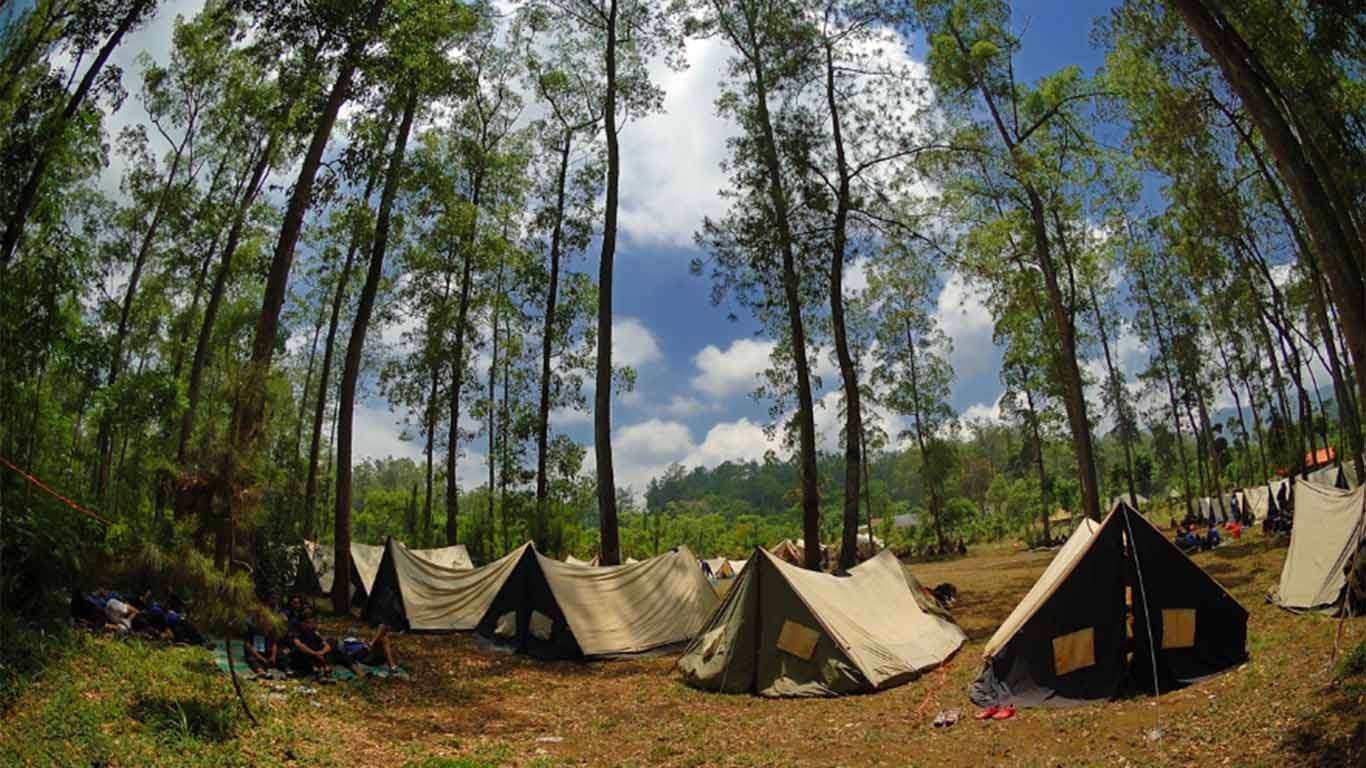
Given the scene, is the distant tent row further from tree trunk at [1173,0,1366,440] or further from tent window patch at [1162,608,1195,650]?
tree trunk at [1173,0,1366,440]

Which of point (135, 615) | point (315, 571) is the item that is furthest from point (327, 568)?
point (135, 615)

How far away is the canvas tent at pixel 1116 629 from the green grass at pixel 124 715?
7.28m

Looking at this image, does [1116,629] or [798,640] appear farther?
[798,640]

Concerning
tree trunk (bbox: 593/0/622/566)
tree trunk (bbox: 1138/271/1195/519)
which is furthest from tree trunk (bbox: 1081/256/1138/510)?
tree trunk (bbox: 593/0/622/566)

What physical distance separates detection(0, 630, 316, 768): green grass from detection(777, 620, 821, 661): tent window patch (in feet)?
19.5

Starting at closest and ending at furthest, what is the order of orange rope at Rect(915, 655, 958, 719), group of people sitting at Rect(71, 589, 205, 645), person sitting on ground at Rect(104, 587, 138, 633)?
orange rope at Rect(915, 655, 958, 719), group of people sitting at Rect(71, 589, 205, 645), person sitting on ground at Rect(104, 587, 138, 633)

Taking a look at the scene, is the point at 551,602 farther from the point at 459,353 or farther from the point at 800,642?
the point at 459,353

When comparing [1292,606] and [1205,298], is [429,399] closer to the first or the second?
[1292,606]

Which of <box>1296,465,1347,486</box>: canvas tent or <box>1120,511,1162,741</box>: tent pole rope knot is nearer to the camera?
<box>1120,511,1162,741</box>: tent pole rope knot

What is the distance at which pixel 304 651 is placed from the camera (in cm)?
1052

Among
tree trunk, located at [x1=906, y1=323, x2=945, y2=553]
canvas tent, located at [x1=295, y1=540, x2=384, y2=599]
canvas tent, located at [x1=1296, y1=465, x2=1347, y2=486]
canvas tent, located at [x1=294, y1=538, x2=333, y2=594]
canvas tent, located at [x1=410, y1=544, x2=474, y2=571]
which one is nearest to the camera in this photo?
canvas tent, located at [x1=295, y1=540, x2=384, y2=599]

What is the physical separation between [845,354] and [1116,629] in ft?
31.2

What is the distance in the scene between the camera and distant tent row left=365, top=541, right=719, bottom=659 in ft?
47.5

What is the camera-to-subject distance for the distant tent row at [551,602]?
571 inches
